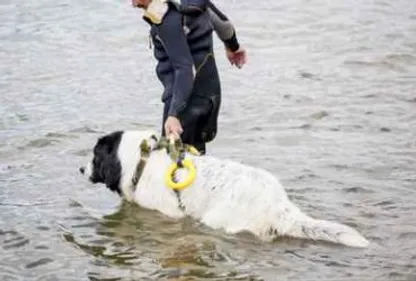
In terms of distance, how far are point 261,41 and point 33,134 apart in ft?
16.0

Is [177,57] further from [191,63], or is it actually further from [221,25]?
[221,25]

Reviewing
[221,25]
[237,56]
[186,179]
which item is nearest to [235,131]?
[237,56]

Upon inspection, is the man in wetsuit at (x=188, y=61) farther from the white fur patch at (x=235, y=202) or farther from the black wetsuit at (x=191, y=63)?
the white fur patch at (x=235, y=202)

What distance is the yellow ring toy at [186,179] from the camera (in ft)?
22.0

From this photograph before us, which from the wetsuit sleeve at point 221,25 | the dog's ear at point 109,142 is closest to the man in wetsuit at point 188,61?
the wetsuit sleeve at point 221,25

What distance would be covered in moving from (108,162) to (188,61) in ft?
3.93

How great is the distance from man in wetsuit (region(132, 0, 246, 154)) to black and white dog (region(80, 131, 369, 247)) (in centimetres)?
35

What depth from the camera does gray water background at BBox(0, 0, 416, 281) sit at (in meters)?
6.68

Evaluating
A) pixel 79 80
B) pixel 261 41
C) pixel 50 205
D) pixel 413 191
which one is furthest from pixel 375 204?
pixel 261 41

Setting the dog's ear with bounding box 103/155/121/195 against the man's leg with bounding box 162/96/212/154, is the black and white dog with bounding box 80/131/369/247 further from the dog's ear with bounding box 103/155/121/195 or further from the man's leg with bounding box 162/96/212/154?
the man's leg with bounding box 162/96/212/154

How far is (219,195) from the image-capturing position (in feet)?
22.0

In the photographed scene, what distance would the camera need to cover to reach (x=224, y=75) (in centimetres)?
1189

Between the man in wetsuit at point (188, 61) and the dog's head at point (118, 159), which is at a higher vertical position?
the man in wetsuit at point (188, 61)

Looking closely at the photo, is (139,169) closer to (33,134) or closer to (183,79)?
(183,79)
